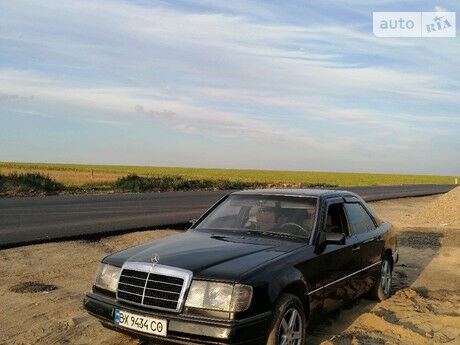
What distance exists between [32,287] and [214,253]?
3.77m

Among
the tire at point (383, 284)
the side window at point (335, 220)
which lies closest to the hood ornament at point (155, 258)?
the side window at point (335, 220)

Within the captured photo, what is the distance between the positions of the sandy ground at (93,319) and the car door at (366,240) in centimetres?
42

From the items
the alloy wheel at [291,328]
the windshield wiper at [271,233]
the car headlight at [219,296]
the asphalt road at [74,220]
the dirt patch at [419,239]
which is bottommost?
the dirt patch at [419,239]

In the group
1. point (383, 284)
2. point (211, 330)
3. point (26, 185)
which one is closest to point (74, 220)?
point (383, 284)

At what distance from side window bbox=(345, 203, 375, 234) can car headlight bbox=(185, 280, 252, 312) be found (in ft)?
8.39

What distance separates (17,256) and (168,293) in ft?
20.2

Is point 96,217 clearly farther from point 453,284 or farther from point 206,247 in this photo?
point 206,247

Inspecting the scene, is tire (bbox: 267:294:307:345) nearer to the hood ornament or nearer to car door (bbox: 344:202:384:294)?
the hood ornament

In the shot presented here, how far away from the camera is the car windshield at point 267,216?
214 inches

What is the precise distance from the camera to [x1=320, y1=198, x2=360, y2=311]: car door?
17.3ft

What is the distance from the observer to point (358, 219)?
6621 millimetres

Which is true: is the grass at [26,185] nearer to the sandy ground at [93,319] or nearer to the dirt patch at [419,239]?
the sandy ground at [93,319]

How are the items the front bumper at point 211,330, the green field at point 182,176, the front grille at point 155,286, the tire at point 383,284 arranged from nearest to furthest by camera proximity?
the front bumper at point 211,330 → the front grille at point 155,286 → the tire at point 383,284 → the green field at point 182,176

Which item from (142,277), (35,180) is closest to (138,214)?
(142,277)
